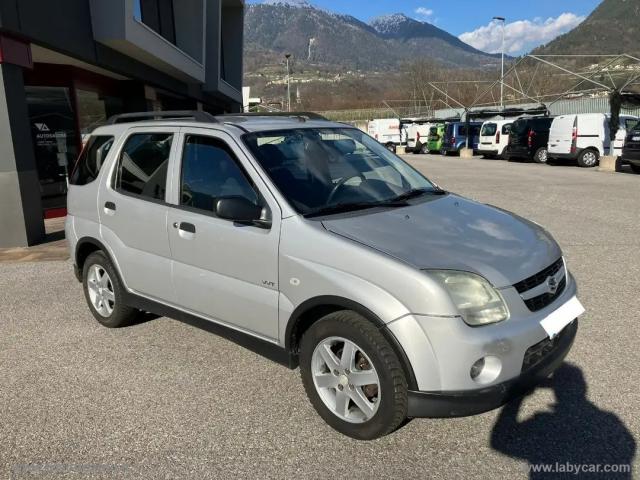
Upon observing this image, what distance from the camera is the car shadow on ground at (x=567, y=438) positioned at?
2645 millimetres

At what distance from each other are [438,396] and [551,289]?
0.94 m

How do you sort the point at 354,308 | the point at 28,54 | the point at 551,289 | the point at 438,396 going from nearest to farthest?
the point at 438,396
the point at 354,308
the point at 551,289
the point at 28,54

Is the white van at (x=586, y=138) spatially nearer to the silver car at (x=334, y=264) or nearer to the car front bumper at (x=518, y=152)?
the car front bumper at (x=518, y=152)

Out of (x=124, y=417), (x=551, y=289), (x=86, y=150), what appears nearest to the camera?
(x=551, y=289)

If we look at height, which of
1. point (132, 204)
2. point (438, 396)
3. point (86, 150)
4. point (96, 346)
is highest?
point (86, 150)

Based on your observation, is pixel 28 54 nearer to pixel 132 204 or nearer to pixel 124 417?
pixel 132 204

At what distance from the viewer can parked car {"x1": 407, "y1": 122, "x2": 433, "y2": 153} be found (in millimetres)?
35750

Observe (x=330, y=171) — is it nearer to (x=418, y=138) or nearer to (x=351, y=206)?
(x=351, y=206)

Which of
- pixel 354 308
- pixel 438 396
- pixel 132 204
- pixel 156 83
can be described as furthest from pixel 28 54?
pixel 438 396

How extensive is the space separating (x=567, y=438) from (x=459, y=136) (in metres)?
30.5

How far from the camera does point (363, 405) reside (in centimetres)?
283

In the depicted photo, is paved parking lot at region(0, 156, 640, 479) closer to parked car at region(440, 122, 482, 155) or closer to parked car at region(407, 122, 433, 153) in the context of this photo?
parked car at region(440, 122, 482, 155)

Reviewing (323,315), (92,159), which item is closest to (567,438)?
(323,315)

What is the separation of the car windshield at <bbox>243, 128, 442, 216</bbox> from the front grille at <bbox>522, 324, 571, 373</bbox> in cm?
125
